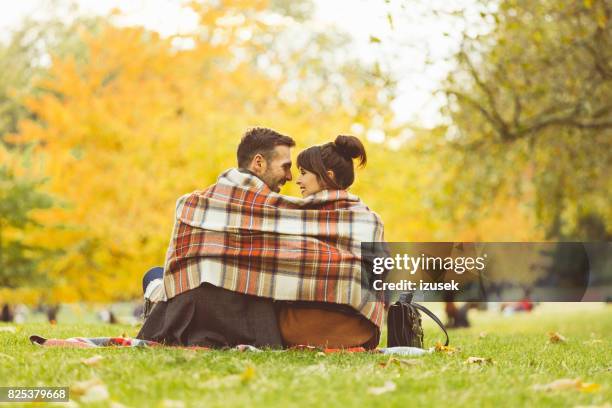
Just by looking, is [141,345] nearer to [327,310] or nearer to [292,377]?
[327,310]

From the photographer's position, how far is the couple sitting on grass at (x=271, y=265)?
15.9 ft

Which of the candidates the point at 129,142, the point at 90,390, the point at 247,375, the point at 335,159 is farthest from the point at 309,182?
the point at 129,142

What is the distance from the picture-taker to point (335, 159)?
510cm

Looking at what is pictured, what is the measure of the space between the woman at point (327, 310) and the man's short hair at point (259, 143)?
0.63 feet

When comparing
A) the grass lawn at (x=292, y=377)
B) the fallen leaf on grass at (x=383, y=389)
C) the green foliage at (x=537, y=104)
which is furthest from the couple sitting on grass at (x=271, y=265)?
the green foliage at (x=537, y=104)

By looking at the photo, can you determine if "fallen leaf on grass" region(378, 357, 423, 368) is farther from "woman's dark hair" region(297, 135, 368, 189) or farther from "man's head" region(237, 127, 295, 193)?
"man's head" region(237, 127, 295, 193)

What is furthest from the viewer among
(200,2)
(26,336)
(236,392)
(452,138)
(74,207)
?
(200,2)

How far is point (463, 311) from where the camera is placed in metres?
15.3

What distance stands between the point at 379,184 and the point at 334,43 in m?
10.5

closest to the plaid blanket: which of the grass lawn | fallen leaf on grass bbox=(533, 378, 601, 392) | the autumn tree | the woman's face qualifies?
the woman's face

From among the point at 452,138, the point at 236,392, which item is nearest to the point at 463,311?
the point at 452,138

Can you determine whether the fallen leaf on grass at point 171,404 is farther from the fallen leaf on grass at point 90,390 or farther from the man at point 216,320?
the man at point 216,320

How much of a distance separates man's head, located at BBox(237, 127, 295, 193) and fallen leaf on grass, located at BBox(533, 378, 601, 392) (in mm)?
2229

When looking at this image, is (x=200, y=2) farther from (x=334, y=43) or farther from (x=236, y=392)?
(x=236, y=392)
